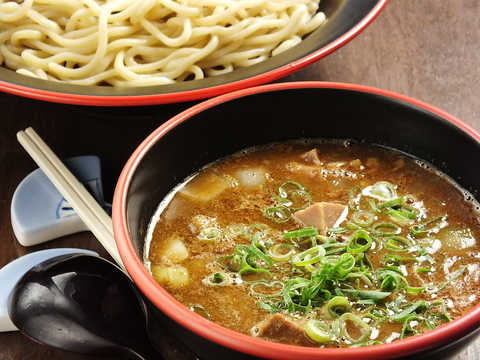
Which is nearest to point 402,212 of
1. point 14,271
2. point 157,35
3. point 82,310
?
point 82,310

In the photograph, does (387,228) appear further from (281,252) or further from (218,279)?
(218,279)

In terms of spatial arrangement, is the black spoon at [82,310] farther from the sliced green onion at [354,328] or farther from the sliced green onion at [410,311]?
the sliced green onion at [410,311]

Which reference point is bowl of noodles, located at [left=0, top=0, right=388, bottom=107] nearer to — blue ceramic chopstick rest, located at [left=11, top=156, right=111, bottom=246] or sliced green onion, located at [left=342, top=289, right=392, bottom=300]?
blue ceramic chopstick rest, located at [left=11, top=156, right=111, bottom=246]

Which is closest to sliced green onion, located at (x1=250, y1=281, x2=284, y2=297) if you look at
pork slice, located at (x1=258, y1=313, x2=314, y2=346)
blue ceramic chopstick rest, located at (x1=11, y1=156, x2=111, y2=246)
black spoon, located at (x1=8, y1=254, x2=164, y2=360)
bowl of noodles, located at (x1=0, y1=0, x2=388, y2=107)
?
pork slice, located at (x1=258, y1=313, x2=314, y2=346)

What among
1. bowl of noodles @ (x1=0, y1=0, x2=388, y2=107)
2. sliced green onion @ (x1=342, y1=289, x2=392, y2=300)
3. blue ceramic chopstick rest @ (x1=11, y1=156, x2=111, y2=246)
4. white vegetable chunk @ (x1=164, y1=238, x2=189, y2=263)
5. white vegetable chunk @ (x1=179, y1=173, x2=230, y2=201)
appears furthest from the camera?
bowl of noodles @ (x1=0, y1=0, x2=388, y2=107)

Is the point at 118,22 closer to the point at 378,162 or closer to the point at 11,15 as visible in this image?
the point at 11,15

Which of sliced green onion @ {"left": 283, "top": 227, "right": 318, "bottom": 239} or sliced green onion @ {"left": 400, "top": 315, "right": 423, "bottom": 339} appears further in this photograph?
sliced green onion @ {"left": 283, "top": 227, "right": 318, "bottom": 239}

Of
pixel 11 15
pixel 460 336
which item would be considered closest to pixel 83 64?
pixel 11 15
